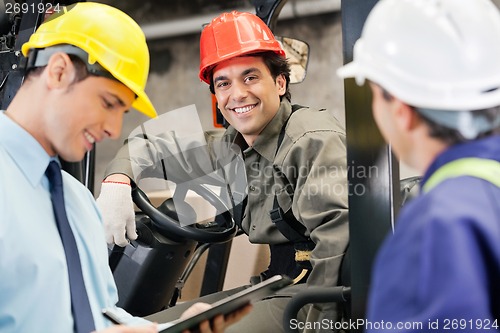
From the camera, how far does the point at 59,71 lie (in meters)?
1.74

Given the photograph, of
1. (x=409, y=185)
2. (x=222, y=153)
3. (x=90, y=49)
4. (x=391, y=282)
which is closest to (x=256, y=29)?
(x=222, y=153)

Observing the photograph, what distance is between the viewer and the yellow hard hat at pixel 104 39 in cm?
179

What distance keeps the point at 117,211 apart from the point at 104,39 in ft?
3.87

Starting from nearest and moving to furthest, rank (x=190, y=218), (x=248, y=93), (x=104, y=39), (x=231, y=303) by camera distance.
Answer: (x=231, y=303)
(x=104, y=39)
(x=248, y=93)
(x=190, y=218)

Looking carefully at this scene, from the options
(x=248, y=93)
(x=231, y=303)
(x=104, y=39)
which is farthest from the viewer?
(x=248, y=93)

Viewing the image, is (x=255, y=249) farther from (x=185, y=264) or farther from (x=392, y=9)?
(x=392, y=9)

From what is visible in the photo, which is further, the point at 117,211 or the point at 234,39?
the point at 234,39

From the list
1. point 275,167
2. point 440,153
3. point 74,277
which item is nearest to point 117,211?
point 275,167

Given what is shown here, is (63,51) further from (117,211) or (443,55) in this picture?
(117,211)

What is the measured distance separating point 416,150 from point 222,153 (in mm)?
2158

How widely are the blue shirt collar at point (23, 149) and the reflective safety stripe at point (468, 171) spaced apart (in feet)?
3.15

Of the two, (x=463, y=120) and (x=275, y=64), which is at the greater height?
(x=463, y=120)

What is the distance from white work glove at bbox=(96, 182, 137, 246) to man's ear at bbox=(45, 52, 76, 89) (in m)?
1.20

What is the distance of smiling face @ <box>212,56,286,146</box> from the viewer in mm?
3135
